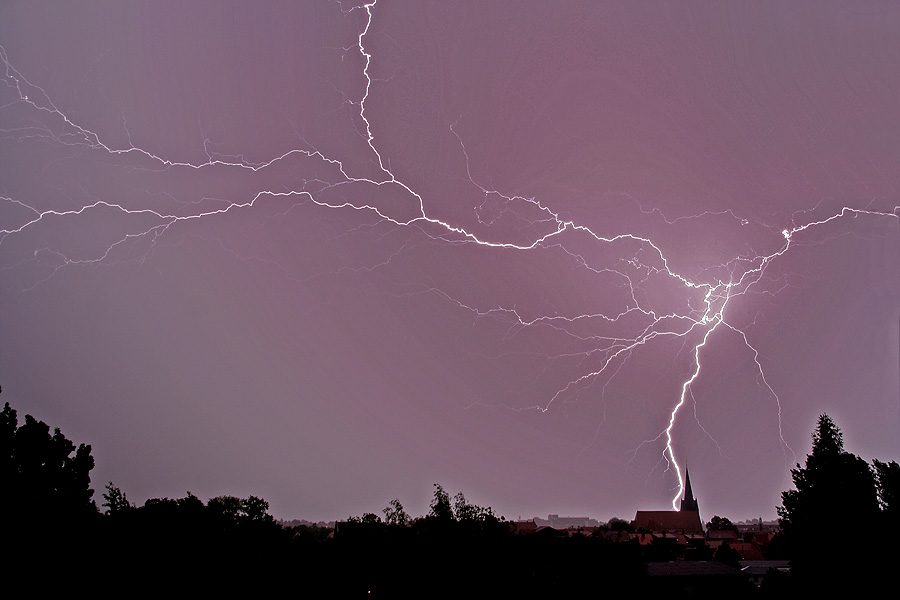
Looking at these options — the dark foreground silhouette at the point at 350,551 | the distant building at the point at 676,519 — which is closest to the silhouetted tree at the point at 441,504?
the dark foreground silhouette at the point at 350,551

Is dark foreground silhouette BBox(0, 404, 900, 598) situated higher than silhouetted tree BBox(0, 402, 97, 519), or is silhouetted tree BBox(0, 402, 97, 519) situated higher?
silhouetted tree BBox(0, 402, 97, 519)

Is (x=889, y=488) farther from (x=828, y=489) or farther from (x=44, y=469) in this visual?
(x=44, y=469)

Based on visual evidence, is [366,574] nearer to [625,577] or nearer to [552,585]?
[552,585]

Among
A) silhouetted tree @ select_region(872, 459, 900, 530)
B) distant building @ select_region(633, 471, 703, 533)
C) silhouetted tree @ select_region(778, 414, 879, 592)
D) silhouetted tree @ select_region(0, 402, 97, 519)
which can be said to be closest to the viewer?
silhouetted tree @ select_region(0, 402, 97, 519)

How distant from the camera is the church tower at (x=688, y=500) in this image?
85.5 meters

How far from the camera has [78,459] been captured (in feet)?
61.1

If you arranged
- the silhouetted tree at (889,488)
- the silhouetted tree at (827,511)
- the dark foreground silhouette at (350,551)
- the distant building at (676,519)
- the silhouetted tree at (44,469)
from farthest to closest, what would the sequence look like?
1. the distant building at (676,519)
2. the silhouetted tree at (889,488)
3. the silhouetted tree at (827,511)
4. the silhouetted tree at (44,469)
5. the dark foreground silhouette at (350,551)

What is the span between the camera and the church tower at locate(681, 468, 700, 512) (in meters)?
85.5

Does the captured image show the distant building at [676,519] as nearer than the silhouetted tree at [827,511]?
No

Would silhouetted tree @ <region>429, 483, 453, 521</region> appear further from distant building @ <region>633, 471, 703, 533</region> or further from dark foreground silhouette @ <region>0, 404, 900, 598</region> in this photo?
distant building @ <region>633, 471, 703, 533</region>

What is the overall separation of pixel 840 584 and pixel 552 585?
27.2 feet

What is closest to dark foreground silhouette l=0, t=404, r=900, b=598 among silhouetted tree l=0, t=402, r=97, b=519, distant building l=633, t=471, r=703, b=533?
silhouetted tree l=0, t=402, r=97, b=519

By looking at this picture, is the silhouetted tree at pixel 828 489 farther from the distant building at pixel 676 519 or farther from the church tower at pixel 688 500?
the church tower at pixel 688 500

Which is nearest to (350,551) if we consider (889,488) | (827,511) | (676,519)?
(827,511)
